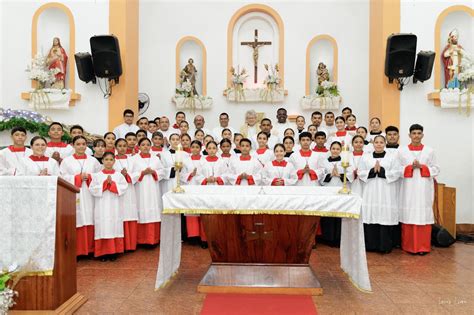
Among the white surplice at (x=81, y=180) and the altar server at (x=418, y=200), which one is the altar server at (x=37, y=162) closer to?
the white surplice at (x=81, y=180)

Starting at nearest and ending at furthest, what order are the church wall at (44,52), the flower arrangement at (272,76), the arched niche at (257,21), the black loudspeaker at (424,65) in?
1. the black loudspeaker at (424,65)
2. the church wall at (44,52)
3. the flower arrangement at (272,76)
4. the arched niche at (257,21)

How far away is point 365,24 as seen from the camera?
1061 cm

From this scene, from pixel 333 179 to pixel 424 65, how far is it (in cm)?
321

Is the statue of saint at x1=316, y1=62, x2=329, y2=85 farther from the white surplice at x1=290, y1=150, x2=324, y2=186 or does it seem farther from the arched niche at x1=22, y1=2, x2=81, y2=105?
the arched niche at x1=22, y1=2, x2=81, y2=105

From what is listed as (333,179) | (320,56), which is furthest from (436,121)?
(320,56)

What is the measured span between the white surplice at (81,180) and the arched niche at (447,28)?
6874 mm

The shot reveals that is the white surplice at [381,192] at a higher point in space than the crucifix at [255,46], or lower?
lower

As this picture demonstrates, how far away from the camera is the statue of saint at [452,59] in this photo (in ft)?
29.2

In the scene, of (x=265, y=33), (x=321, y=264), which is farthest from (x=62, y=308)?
(x=265, y=33)

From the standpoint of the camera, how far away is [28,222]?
149 inches

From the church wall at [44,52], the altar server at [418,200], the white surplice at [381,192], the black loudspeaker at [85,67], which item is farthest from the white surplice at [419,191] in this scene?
the black loudspeaker at [85,67]

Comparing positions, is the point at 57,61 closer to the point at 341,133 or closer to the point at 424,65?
the point at 341,133

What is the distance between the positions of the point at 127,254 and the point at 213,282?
2.33 meters

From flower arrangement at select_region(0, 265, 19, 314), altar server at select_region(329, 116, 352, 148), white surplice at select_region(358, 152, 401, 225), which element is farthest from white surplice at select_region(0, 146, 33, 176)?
altar server at select_region(329, 116, 352, 148)
